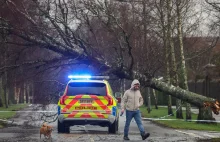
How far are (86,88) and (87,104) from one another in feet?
1.85

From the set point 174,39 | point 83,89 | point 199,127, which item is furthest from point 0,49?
point 174,39

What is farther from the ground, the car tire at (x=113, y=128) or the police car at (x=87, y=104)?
the police car at (x=87, y=104)

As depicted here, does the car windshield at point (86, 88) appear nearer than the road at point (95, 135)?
No

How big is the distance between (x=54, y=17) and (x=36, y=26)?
100 centimetres

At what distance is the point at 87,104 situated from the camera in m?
17.4

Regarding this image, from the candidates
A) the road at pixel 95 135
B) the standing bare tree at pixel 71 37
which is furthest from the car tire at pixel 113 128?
the standing bare tree at pixel 71 37

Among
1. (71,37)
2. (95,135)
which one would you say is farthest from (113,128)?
(71,37)

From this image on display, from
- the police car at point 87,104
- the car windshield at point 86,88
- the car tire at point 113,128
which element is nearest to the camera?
the police car at point 87,104

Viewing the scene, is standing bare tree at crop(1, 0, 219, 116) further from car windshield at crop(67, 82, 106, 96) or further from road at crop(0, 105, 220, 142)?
road at crop(0, 105, 220, 142)

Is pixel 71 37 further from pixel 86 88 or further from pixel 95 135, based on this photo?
pixel 95 135

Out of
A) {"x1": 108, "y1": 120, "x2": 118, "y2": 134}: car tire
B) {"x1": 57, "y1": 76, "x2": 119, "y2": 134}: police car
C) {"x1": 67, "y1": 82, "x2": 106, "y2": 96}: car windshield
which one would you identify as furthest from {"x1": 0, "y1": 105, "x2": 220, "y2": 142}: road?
{"x1": 67, "y1": 82, "x2": 106, "y2": 96}: car windshield

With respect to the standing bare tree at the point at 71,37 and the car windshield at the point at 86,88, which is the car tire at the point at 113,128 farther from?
the standing bare tree at the point at 71,37

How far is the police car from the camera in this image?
17.4 meters

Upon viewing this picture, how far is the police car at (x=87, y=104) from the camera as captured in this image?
57.0ft
